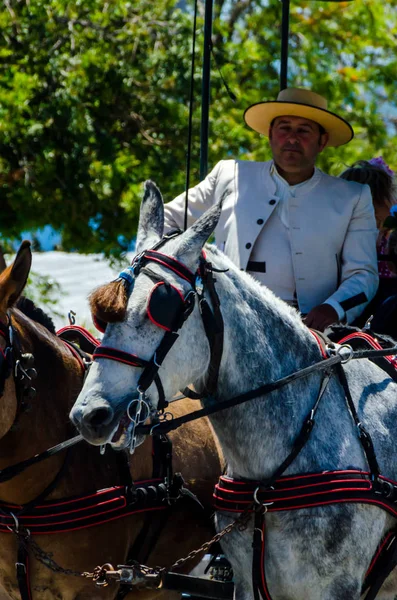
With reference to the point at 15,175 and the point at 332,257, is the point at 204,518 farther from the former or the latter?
the point at 15,175

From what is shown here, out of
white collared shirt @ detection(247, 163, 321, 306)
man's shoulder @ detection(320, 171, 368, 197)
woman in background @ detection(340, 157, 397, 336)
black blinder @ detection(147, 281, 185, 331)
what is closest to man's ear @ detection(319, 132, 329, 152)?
man's shoulder @ detection(320, 171, 368, 197)

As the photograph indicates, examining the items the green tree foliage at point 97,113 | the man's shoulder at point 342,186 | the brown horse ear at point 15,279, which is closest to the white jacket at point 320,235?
the man's shoulder at point 342,186

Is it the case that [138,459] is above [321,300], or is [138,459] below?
below

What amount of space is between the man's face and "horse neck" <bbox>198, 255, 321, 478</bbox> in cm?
126

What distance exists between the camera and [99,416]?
308cm

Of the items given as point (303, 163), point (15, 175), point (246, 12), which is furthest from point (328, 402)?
point (246, 12)

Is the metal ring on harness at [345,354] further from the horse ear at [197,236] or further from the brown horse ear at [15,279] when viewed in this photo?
the brown horse ear at [15,279]

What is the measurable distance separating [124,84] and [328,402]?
6.28 meters

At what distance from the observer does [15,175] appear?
8.80 m

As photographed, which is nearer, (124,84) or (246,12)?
(124,84)

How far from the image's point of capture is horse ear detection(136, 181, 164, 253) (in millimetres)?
3568

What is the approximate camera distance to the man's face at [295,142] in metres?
4.70

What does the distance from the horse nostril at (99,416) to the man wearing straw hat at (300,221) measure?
1.54 m

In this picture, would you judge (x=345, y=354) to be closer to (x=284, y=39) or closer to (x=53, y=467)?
(x=53, y=467)
